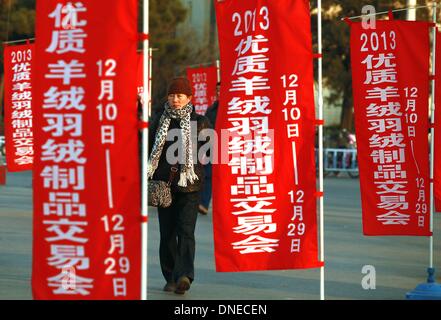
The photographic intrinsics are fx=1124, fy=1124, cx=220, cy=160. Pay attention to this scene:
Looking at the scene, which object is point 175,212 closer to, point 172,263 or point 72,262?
point 172,263

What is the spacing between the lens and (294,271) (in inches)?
462

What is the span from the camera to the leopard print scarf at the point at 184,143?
33.0 ft

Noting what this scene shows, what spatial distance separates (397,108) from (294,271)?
2.09 m

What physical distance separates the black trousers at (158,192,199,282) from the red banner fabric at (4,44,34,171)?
9.03m

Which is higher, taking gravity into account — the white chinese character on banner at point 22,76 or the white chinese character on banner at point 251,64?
the white chinese character on banner at point 22,76

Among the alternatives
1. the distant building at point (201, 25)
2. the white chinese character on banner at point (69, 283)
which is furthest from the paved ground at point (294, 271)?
the distant building at point (201, 25)

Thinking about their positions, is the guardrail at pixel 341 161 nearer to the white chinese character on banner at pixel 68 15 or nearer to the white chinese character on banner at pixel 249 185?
the white chinese character on banner at pixel 249 185

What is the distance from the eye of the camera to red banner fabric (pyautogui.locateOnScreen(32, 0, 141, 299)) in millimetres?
6633

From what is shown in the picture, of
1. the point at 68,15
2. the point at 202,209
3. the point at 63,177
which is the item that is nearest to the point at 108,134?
the point at 63,177

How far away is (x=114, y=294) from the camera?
263 inches

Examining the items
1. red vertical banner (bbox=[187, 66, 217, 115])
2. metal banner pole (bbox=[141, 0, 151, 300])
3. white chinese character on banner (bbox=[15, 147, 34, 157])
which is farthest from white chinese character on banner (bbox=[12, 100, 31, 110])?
metal banner pole (bbox=[141, 0, 151, 300])

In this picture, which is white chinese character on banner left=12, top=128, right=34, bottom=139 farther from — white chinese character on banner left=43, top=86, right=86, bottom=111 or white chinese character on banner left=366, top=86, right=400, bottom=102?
white chinese character on banner left=43, top=86, right=86, bottom=111

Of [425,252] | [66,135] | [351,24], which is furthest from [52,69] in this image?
[425,252]

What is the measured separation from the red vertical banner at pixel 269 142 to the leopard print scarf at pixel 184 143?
3.79ft
